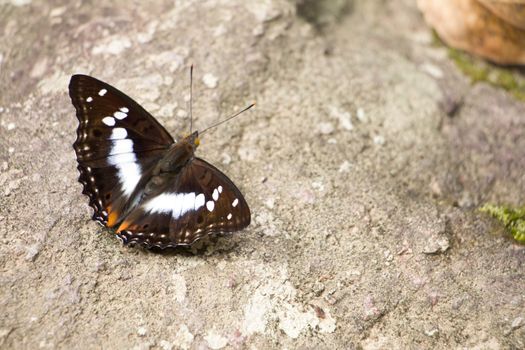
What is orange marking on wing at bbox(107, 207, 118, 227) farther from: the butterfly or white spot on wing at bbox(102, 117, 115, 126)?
white spot on wing at bbox(102, 117, 115, 126)

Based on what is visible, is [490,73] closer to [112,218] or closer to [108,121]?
[108,121]

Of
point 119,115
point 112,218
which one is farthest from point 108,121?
point 112,218

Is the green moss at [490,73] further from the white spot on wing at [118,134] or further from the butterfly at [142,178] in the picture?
the white spot on wing at [118,134]

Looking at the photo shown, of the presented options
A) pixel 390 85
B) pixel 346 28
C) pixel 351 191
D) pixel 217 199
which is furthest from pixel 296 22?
pixel 217 199

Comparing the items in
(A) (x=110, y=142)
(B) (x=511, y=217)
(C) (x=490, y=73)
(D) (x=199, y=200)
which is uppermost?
(A) (x=110, y=142)

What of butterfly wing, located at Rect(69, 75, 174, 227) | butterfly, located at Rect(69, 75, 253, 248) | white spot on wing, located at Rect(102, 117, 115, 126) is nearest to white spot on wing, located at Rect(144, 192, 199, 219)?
butterfly, located at Rect(69, 75, 253, 248)

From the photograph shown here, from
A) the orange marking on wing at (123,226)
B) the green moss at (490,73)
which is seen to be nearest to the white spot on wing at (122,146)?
the orange marking on wing at (123,226)

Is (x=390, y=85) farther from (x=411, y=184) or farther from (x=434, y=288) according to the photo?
(x=434, y=288)
